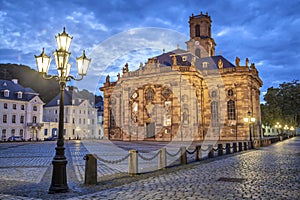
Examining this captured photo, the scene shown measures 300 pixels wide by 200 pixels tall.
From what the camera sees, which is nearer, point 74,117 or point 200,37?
point 200,37

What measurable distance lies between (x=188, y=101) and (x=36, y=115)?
104 feet

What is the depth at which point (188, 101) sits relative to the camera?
42.4 metres

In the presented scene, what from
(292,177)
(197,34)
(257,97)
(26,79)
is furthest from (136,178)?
(26,79)

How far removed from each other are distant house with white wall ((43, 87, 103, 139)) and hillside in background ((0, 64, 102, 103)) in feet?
71.5

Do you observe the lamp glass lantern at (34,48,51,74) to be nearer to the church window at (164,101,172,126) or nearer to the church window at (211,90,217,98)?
the church window at (164,101,172,126)

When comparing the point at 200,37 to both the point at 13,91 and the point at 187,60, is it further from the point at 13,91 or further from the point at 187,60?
the point at 13,91

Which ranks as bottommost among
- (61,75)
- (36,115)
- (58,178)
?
(58,178)

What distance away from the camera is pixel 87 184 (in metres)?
8.79

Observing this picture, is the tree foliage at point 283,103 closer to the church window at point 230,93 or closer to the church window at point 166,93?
the church window at point 230,93

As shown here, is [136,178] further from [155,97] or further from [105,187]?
[155,97]

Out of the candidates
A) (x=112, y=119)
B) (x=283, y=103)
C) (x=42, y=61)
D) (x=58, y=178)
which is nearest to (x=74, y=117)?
(x=112, y=119)

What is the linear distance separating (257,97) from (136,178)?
46101 mm

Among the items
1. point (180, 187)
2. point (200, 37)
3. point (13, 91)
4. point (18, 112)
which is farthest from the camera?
point (200, 37)

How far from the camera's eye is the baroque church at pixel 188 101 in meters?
42.5
